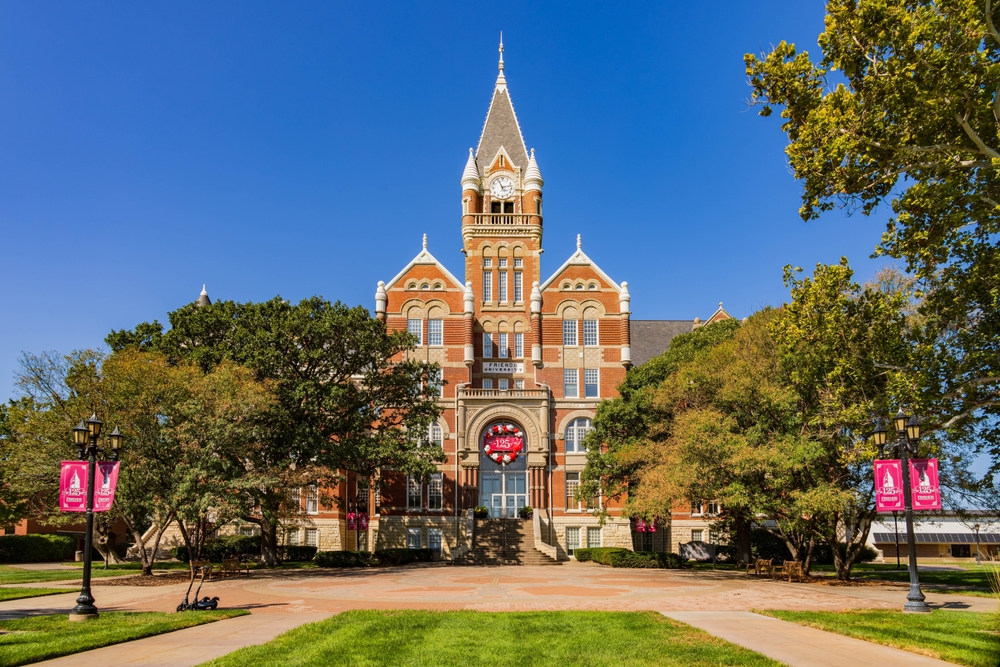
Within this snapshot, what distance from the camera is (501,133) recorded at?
2426 inches

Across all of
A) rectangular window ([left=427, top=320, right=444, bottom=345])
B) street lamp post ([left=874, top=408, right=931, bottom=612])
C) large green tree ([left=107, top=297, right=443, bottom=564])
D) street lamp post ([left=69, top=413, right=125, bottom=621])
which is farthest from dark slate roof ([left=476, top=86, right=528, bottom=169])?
street lamp post ([left=69, top=413, right=125, bottom=621])

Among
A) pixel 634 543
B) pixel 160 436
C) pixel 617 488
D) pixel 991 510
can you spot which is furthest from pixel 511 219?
pixel 991 510

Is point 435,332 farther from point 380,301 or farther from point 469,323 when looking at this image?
point 380,301

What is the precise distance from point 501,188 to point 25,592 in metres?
42.1

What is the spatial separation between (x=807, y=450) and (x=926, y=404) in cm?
686

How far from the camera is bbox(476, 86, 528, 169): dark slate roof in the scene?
2352 inches

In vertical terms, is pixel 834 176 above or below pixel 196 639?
above

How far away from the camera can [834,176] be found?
19.4 metres

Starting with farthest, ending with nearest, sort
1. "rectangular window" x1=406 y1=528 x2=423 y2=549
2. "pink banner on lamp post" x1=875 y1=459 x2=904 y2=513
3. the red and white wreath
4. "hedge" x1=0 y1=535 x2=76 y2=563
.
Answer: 1. the red and white wreath
2. "rectangular window" x1=406 y1=528 x2=423 y2=549
3. "hedge" x1=0 y1=535 x2=76 y2=563
4. "pink banner on lamp post" x1=875 y1=459 x2=904 y2=513

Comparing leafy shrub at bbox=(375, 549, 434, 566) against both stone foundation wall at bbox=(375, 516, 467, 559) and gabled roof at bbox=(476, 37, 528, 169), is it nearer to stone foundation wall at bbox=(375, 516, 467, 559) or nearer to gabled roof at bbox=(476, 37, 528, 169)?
stone foundation wall at bbox=(375, 516, 467, 559)

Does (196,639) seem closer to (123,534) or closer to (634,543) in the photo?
(634,543)

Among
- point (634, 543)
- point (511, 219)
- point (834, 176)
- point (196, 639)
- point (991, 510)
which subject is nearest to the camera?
A: point (196, 639)

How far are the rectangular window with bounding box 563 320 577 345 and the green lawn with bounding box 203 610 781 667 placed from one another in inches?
1443

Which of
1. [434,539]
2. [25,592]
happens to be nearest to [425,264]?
[434,539]
